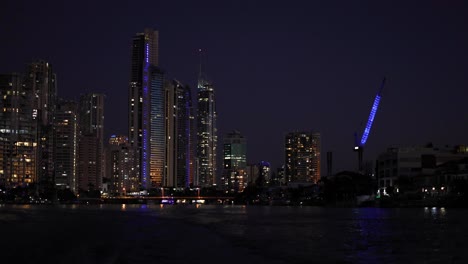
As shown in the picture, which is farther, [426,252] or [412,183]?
[412,183]

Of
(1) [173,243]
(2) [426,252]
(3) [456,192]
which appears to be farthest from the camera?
(3) [456,192]

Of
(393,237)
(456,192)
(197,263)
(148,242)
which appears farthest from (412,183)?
(197,263)

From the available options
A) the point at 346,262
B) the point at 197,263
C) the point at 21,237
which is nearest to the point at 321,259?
the point at 346,262

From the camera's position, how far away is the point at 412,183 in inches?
7357

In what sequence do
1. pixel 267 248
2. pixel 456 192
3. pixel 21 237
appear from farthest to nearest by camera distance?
pixel 456 192 → pixel 21 237 → pixel 267 248

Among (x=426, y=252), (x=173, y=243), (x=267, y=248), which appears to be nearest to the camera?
(x=426, y=252)

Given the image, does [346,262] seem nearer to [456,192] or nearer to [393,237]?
[393,237]

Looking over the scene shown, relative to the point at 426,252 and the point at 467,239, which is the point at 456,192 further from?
the point at 426,252

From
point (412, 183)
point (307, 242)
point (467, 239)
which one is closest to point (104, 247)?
point (307, 242)

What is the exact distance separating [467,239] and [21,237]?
3446 centimetres

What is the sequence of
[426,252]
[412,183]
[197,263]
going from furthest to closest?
[412,183], [426,252], [197,263]

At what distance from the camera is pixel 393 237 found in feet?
177

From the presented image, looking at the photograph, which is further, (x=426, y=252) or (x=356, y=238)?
(x=356, y=238)

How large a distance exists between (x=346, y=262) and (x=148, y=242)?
17994mm
